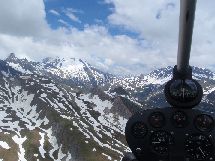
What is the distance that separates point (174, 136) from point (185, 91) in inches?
72.5

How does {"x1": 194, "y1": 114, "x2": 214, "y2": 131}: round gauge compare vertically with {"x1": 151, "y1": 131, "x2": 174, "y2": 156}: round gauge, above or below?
above

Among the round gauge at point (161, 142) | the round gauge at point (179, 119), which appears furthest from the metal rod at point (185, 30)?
the round gauge at point (161, 142)

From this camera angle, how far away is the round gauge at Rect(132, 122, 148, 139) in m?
13.8

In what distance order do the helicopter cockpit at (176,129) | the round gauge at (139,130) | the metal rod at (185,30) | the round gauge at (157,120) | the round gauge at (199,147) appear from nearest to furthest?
the metal rod at (185,30) → the helicopter cockpit at (176,129) → the round gauge at (199,147) → the round gauge at (157,120) → the round gauge at (139,130)

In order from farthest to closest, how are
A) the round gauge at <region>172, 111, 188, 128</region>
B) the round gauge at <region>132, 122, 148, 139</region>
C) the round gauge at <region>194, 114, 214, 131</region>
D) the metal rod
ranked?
the round gauge at <region>132, 122, 148, 139</region> < the round gauge at <region>172, 111, 188, 128</region> < the round gauge at <region>194, 114, 214, 131</region> < the metal rod

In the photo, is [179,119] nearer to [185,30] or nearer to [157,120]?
[157,120]

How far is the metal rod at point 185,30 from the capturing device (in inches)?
321

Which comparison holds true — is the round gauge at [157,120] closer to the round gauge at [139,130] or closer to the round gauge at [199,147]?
the round gauge at [139,130]

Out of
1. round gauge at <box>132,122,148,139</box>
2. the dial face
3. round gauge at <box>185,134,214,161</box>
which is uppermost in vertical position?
the dial face

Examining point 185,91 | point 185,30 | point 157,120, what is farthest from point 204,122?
point 185,30

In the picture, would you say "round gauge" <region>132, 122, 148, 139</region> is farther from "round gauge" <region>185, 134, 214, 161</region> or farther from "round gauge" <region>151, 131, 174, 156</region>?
"round gauge" <region>185, 134, 214, 161</region>

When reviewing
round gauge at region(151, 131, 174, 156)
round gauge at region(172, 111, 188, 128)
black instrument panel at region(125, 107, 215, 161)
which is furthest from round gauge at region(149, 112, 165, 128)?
round gauge at region(172, 111, 188, 128)

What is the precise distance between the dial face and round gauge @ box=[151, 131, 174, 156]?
1.49 meters

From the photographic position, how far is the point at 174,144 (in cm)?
1347
